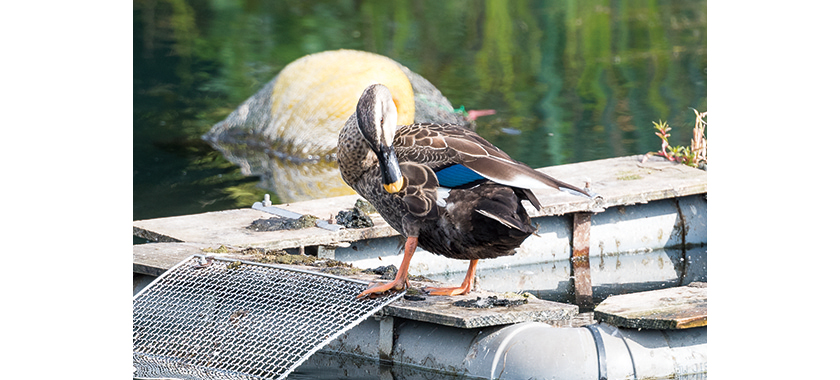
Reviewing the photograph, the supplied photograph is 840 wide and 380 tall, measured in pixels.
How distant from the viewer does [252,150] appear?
475 inches

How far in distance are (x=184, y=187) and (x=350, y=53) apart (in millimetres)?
2734

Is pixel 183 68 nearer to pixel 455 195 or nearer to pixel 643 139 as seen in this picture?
pixel 643 139

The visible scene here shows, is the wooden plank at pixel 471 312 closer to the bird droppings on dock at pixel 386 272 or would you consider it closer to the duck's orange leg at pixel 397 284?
the duck's orange leg at pixel 397 284

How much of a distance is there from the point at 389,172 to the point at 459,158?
45cm

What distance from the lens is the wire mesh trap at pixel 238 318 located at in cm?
532

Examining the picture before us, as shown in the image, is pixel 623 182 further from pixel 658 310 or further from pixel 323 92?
pixel 323 92

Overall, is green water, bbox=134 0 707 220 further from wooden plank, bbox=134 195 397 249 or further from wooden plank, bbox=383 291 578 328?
wooden plank, bbox=383 291 578 328

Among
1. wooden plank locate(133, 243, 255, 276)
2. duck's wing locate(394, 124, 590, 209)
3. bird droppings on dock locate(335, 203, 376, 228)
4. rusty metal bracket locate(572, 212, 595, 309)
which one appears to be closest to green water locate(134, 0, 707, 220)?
wooden plank locate(133, 243, 255, 276)

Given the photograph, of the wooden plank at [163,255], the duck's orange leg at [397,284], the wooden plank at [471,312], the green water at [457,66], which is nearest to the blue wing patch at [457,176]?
the duck's orange leg at [397,284]

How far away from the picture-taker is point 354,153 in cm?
516

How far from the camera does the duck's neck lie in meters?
5.14

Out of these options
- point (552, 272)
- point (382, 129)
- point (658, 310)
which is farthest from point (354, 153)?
point (552, 272)

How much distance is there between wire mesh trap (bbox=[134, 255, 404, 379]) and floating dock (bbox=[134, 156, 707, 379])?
8.6 inches

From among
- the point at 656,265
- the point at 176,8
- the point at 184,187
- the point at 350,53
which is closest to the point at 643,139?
the point at 350,53
